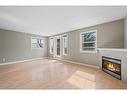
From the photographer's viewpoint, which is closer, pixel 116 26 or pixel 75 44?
pixel 116 26

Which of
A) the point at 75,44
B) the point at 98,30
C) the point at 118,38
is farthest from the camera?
the point at 75,44

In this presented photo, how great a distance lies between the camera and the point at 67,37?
6430 mm

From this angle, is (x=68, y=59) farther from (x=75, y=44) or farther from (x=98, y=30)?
(x=98, y=30)

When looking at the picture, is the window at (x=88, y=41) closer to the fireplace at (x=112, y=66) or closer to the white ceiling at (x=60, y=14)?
the fireplace at (x=112, y=66)

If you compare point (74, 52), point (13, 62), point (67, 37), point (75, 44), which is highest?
point (67, 37)

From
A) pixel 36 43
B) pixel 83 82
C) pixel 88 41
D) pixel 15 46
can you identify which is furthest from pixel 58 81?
pixel 36 43

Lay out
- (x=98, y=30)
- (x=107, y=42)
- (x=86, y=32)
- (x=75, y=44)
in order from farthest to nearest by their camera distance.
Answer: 1. (x=75, y=44)
2. (x=86, y=32)
3. (x=98, y=30)
4. (x=107, y=42)

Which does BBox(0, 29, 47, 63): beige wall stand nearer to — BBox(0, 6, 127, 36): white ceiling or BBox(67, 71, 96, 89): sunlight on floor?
BBox(0, 6, 127, 36): white ceiling

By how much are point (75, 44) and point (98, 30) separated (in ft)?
5.96

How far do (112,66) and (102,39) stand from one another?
1445 millimetres

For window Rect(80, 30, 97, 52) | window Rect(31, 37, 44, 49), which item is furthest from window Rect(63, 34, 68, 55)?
window Rect(31, 37, 44, 49)

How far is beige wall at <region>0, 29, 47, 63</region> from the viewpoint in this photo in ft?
17.7
